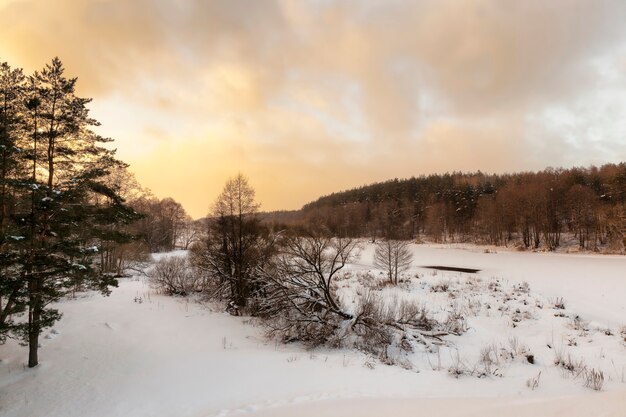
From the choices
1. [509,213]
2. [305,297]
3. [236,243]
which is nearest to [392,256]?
[236,243]

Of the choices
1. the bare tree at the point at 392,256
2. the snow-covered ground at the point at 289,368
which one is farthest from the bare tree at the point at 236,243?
the bare tree at the point at 392,256

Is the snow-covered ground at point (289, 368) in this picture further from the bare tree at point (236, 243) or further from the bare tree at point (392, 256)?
the bare tree at point (392, 256)

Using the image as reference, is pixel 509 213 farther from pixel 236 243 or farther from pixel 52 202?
pixel 52 202

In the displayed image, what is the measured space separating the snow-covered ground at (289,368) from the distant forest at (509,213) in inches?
368

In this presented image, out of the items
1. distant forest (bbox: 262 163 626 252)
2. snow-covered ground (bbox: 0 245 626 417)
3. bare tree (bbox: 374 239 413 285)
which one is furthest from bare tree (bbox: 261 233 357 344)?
bare tree (bbox: 374 239 413 285)

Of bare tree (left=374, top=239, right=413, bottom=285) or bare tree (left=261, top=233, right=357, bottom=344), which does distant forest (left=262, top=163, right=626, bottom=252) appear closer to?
bare tree (left=374, top=239, right=413, bottom=285)

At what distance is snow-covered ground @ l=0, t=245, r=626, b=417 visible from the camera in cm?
737

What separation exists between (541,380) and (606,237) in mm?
54879

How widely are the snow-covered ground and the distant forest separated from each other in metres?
9.34

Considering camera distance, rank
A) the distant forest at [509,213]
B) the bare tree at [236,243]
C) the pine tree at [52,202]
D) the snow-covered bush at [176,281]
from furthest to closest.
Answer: the distant forest at [509,213], the snow-covered bush at [176,281], the bare tree at [236,243], the pine tree at [52,202]

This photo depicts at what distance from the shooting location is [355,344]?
13.4 meters

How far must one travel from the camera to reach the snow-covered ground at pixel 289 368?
7.37 metres

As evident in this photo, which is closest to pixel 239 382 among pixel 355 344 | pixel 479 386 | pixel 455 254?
pixel 355 344

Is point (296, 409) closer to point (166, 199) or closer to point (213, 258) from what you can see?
point (213, 258)
